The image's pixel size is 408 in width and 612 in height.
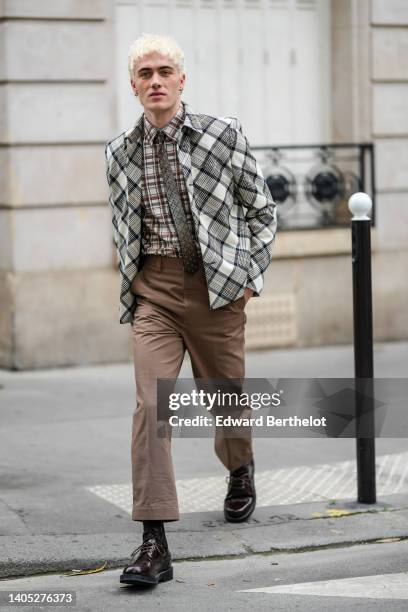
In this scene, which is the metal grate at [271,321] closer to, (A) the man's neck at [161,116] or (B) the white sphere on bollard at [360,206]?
(B) the white sphere on bollard at [360,206]

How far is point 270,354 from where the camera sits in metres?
10.3

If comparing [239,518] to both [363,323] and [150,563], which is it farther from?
[363,323]

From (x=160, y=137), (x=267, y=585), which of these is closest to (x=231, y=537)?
(x=267, y=585)

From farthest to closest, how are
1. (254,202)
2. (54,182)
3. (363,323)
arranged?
1. (54,182)
2. (363,323)
3. (254,202)

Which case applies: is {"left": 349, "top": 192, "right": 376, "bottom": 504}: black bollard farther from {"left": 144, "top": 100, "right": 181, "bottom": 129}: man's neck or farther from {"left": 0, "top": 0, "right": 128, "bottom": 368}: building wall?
{"left": 0, "top": 0, "right": 128, "bottom": 368}: building wall

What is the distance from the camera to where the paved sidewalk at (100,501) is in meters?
5.02

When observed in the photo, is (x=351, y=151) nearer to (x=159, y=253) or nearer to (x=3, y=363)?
(x=3, y=363)

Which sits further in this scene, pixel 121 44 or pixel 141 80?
pixel 121 44

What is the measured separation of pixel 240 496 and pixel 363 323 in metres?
0.95

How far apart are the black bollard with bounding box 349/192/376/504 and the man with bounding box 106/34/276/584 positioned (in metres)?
0.59

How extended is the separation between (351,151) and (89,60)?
2.58m

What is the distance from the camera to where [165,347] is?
480 cm

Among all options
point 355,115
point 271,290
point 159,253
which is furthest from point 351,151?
point 159,253

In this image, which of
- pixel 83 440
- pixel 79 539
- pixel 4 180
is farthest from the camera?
pixel 4 180
